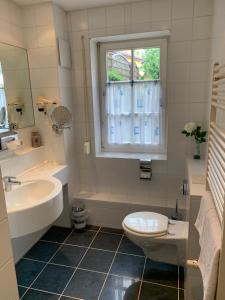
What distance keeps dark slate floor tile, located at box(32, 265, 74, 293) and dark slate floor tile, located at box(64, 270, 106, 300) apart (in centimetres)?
6

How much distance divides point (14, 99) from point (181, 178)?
1.79 meters

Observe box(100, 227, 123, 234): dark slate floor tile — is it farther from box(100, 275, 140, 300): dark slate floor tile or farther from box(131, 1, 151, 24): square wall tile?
box(131, 1, 151, 24): square wall tile

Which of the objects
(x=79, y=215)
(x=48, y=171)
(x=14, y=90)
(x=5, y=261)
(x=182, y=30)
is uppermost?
(x=182, y=30)

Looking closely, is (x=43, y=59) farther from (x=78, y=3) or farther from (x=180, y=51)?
(x=180, y=51)

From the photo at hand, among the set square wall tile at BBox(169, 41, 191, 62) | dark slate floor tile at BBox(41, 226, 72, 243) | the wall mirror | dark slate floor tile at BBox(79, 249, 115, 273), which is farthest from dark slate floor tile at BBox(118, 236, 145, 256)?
square wall tile at BBox(169, 41, 191, 62)

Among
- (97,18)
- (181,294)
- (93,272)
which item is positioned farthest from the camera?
(97,18)

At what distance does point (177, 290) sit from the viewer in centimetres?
170

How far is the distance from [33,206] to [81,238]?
1065 millimetres

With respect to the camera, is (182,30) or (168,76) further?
(168,76)

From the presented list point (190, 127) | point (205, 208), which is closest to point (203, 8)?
point (190, 127)

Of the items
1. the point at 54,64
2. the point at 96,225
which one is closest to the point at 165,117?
the point at 54,64

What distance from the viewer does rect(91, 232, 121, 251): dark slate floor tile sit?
7.20 ft

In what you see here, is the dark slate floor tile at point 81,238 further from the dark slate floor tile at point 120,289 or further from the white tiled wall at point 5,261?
the white tiled wall at point 5,261

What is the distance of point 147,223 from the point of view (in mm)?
1777
